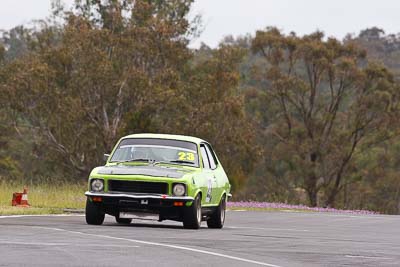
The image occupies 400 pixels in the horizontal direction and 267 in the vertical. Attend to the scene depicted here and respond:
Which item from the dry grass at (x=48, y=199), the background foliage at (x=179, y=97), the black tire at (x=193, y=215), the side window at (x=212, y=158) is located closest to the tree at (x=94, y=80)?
the background foliage at (x=179, y=97)

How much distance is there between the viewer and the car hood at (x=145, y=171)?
56.3 feet

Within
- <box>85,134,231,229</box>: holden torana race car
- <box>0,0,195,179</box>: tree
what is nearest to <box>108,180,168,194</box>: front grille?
<box>85,134,231,229</box>: holden torana race car

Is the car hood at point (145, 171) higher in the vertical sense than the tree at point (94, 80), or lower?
lower

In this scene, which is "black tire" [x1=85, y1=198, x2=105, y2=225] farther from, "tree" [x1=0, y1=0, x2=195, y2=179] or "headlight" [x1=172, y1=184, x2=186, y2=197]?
"tree" [x1=0, y1=0, x2=195, y2=179]

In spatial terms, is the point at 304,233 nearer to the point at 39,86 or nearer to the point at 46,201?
the point at 46,201

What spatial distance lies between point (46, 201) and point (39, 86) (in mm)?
24028

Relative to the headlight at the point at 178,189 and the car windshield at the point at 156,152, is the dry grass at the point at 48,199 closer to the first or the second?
the car windshield at the point at 156,152

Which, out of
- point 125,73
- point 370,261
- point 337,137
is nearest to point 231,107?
point 125,73

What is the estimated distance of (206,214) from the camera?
60.7ft

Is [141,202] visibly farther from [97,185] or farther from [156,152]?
[156,152]

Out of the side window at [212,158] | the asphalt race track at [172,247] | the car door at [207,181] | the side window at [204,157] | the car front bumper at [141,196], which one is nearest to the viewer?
the asphalt race track at [172,247]

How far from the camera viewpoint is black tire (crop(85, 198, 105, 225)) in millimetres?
17234

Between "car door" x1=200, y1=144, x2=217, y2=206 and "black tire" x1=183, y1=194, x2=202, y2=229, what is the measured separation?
19.9 inches

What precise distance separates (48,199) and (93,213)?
9.82 metres
